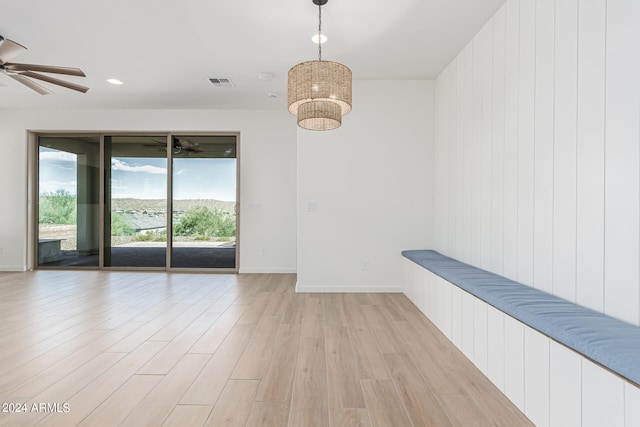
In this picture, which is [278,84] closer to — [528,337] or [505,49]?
[505,49]

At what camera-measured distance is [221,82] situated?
4.32 m

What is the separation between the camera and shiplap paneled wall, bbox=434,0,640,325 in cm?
153

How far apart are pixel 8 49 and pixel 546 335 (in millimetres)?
4770

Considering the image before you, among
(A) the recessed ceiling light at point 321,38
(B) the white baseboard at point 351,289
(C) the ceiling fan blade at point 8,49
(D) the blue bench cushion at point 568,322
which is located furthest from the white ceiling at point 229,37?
(B) the white baseboard at point 351,289

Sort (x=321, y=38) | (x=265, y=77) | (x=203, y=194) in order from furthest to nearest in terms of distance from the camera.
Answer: (x=203, y=194) → (x=265, y=77) → (x=321, y=38)

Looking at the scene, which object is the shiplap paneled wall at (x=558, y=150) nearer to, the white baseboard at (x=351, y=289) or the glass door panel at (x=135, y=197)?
the white baseboard at (x=351, y=289)

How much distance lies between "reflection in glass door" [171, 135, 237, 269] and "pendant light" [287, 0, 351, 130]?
11.1ft

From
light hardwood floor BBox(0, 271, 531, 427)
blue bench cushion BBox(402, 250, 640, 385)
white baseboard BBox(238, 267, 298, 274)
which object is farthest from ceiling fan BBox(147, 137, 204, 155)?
blue bench cushion BBox(402, 250, 640, 385)

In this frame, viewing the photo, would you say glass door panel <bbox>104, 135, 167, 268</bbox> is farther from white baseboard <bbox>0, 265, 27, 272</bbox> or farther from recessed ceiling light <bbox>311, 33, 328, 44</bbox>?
recessed ceiling light <bbox>311, 33, 328, 44</bbox>

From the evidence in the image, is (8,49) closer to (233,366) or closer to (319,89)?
(319,89)

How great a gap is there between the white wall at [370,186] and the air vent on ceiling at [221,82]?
47.3 inches

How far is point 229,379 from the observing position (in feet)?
6.52

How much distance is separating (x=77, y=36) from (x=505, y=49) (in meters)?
4.07

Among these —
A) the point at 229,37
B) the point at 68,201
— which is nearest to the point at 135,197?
the point at 68,201
